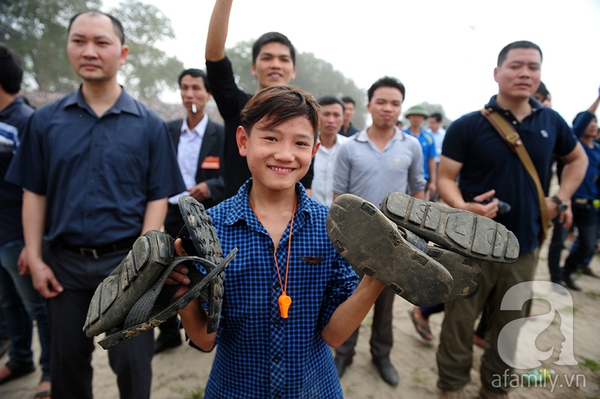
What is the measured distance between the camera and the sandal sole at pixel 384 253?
0.98 m

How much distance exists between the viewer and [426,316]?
3.40m

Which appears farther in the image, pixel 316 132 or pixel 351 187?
pixel 351 187

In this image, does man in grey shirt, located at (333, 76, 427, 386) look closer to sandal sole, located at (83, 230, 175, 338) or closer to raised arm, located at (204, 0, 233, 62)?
raised arm, located at (204, 0, 233, 62)

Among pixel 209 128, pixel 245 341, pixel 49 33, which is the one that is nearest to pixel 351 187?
pixel 209 128

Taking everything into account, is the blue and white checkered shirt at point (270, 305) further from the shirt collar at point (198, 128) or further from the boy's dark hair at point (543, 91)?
the boy's dark hair at point (543, 91)

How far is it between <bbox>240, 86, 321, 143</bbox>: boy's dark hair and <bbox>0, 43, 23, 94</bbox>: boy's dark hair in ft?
Answer: 7.25

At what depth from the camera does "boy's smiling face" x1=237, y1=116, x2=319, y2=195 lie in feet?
4.01

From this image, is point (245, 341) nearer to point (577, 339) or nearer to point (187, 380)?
point (187, 380)

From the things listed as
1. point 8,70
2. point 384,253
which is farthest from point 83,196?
point 384,253

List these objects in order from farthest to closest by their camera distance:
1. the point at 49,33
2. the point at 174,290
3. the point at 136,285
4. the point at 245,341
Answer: the point at 49,33
the point at 245,341
the point at 174,290
the point at 136,285

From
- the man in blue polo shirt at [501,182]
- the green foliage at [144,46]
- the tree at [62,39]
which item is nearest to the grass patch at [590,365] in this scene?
the man in blue polo shirt at [501,182]

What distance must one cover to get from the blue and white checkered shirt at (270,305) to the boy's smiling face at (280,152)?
0.55ft

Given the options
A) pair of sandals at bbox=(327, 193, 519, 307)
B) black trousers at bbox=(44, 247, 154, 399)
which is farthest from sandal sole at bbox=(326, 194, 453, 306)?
black trousers at bbox=(44, 247, 154, 399)

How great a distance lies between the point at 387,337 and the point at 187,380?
169 cm
